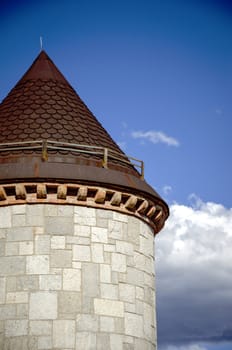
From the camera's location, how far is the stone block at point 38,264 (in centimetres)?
1509

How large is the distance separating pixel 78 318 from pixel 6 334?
151 cm

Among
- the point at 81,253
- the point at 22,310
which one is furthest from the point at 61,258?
the point at 22,310

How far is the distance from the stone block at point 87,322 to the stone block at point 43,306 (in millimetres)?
533

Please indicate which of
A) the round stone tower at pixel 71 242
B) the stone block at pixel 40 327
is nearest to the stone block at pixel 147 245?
the round stone tower at pixel 71 242

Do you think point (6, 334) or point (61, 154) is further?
point (61, 154)

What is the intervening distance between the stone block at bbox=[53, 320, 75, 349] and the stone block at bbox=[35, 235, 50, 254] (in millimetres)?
1518

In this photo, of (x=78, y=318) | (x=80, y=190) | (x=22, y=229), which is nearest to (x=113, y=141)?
(x=80, y=190)

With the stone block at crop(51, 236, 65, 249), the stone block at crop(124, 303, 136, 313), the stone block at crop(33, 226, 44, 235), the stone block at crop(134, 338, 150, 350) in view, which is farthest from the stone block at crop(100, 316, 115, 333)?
the stone block at crop(33, 226, 44, 235)

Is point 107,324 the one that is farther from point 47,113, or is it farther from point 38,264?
point 47,113

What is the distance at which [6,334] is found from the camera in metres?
14.7

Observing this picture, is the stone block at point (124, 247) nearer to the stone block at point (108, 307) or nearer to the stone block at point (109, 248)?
the stone block at point (109, 248)

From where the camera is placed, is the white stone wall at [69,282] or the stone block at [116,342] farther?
the stone block at [116,342]

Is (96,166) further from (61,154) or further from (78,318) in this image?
(78,318)

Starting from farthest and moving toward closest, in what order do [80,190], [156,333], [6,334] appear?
[156,333], [80,190], [6,334]
